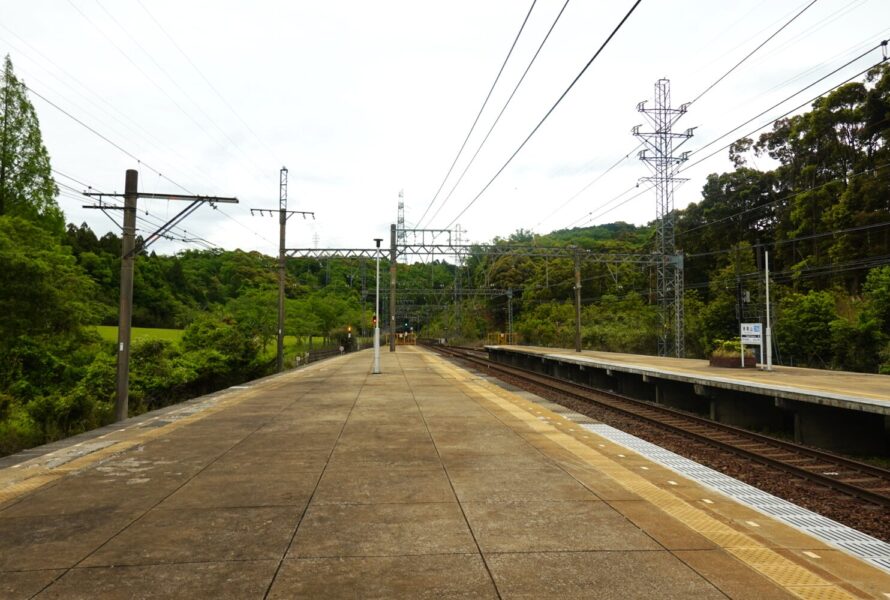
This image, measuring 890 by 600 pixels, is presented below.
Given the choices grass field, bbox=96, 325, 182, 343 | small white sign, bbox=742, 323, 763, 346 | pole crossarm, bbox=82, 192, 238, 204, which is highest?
pole crossarm, bbox=82, 192, 238, 204

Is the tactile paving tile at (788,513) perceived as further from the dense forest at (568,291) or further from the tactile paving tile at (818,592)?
the dense forest at (568,291)

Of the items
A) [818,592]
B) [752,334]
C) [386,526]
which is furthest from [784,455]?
[752,334]

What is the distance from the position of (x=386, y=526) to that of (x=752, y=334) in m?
18.7

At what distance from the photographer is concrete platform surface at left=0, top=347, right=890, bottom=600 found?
4184mm

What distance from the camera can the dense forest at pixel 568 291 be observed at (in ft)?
72.5

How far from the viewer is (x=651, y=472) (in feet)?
25.4

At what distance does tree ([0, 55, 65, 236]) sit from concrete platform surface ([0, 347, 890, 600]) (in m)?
25.5

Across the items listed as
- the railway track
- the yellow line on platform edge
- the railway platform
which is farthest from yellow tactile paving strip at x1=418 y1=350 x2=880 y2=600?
the railway platform

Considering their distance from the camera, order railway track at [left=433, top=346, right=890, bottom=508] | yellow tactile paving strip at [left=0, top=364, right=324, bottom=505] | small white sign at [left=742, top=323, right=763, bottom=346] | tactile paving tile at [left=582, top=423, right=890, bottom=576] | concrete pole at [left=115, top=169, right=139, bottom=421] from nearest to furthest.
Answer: tactile paving tile at [left=582, top=423, right=890, bottom=576], yellow tactile paving strip at [left=0, top=364, right=324, bottom=505], railway track at [left=433, top=346, right=890, bottom=508], concrete pole at [left=115, top=169, right=139, bottom=421], small white sign at [left=742, top=323, right=763, bottom=346]

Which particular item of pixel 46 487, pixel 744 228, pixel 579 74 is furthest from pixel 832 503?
pixel 744 228

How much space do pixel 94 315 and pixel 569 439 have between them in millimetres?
23429

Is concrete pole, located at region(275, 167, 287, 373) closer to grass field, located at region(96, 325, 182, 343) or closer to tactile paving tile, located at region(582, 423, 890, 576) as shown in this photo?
grass field, located at region(96, 325, 182, 343)

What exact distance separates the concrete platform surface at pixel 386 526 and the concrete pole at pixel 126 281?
15.9 ft

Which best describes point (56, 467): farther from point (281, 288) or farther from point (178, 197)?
point (281, 288)
